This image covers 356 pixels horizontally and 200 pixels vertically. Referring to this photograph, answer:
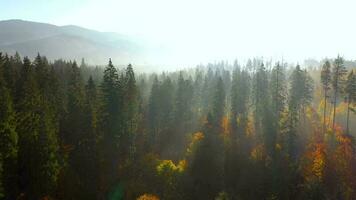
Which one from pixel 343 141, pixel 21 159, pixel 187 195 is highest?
pixel 21 159

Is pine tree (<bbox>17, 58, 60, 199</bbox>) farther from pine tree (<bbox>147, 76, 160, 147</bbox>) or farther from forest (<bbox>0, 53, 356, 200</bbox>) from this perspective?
pine tree (<bbox>147, 76, 160, 147</bbox>)

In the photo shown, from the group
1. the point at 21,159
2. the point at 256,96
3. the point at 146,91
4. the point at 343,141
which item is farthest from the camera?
the point at 146,91

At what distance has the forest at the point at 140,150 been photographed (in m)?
38.1

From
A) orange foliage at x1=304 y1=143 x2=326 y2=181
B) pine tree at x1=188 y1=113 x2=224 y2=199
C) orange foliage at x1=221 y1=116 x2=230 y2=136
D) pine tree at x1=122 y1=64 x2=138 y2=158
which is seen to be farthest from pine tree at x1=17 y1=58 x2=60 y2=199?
orange foliage at x1=221 y1=116 x2=230 y2=136

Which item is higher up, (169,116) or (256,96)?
(256,96)

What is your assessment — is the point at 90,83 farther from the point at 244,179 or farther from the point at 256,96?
the point at 256,96

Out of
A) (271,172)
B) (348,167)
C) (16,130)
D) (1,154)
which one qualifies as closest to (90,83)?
(16,130)

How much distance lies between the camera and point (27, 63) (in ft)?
193

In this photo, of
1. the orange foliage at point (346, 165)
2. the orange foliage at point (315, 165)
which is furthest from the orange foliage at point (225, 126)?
the orange foliage at point (346, 165)

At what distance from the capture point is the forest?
1499 inches

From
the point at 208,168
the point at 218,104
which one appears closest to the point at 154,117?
the point at 218,104

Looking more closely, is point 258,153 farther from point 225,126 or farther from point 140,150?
point 140,150

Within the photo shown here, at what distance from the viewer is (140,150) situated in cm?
6638

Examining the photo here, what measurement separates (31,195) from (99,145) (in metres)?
16.4
